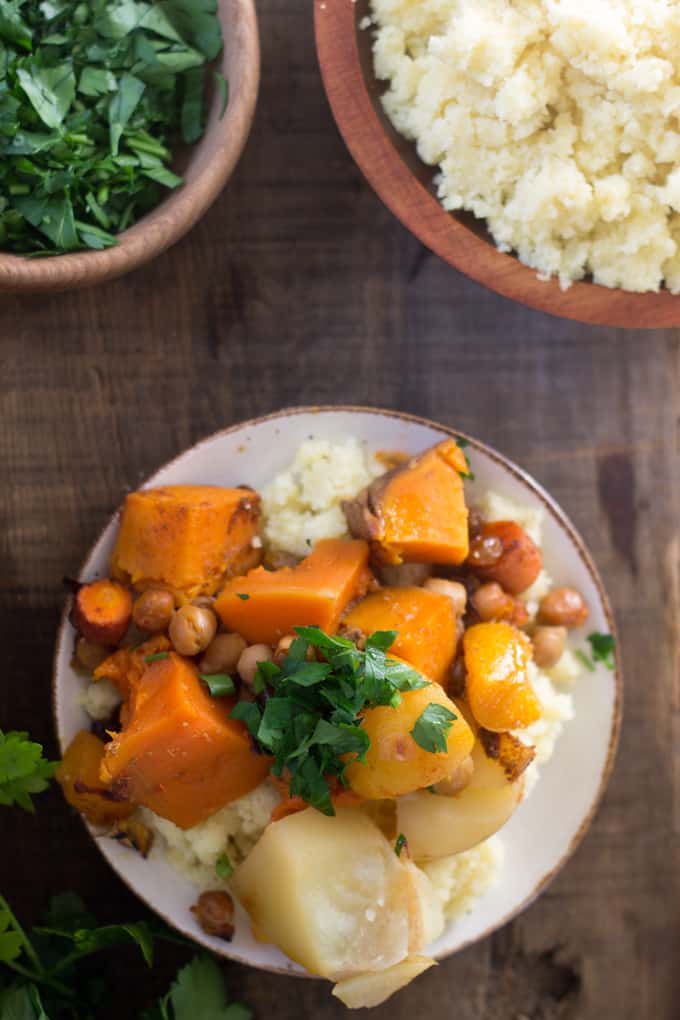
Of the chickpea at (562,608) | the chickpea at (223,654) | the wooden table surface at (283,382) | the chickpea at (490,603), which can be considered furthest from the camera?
the wooden table surface at (283,382)

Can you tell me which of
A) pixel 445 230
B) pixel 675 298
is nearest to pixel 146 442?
pixel 445 230

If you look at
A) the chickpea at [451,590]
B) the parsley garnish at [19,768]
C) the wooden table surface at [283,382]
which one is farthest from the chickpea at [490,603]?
the parsley garnish at [19,768]

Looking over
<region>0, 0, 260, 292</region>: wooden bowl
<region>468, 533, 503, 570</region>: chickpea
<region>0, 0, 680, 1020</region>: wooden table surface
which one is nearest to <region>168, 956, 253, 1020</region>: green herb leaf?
<region>0, 0, 680, 1020</region>: wooden table surface

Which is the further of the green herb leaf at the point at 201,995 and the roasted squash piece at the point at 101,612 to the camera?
the green herb leaf at the point at 201,995

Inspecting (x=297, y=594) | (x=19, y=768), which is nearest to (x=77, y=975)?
(x=19, y=768)

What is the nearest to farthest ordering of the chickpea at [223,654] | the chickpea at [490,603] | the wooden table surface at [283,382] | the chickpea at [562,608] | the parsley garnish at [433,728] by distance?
the parsley garnish at [433,728] → the chickpea at [223,654] → the chickpea at [490,603] → the chickpea at [562,608] → the wooden table surface at [283,382]

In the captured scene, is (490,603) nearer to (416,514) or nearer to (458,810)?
(416,514)

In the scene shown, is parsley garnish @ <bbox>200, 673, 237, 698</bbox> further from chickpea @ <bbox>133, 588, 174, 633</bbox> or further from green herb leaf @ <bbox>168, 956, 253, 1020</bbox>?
green herb leaf @ <bbox>168, 956, 253, 1020</bbox>

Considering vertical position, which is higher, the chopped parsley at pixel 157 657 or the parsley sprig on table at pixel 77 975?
the chopped parsley at pixel 157 657

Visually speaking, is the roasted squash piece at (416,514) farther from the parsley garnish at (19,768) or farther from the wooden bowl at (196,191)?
the parsley garnish at (19,768)
